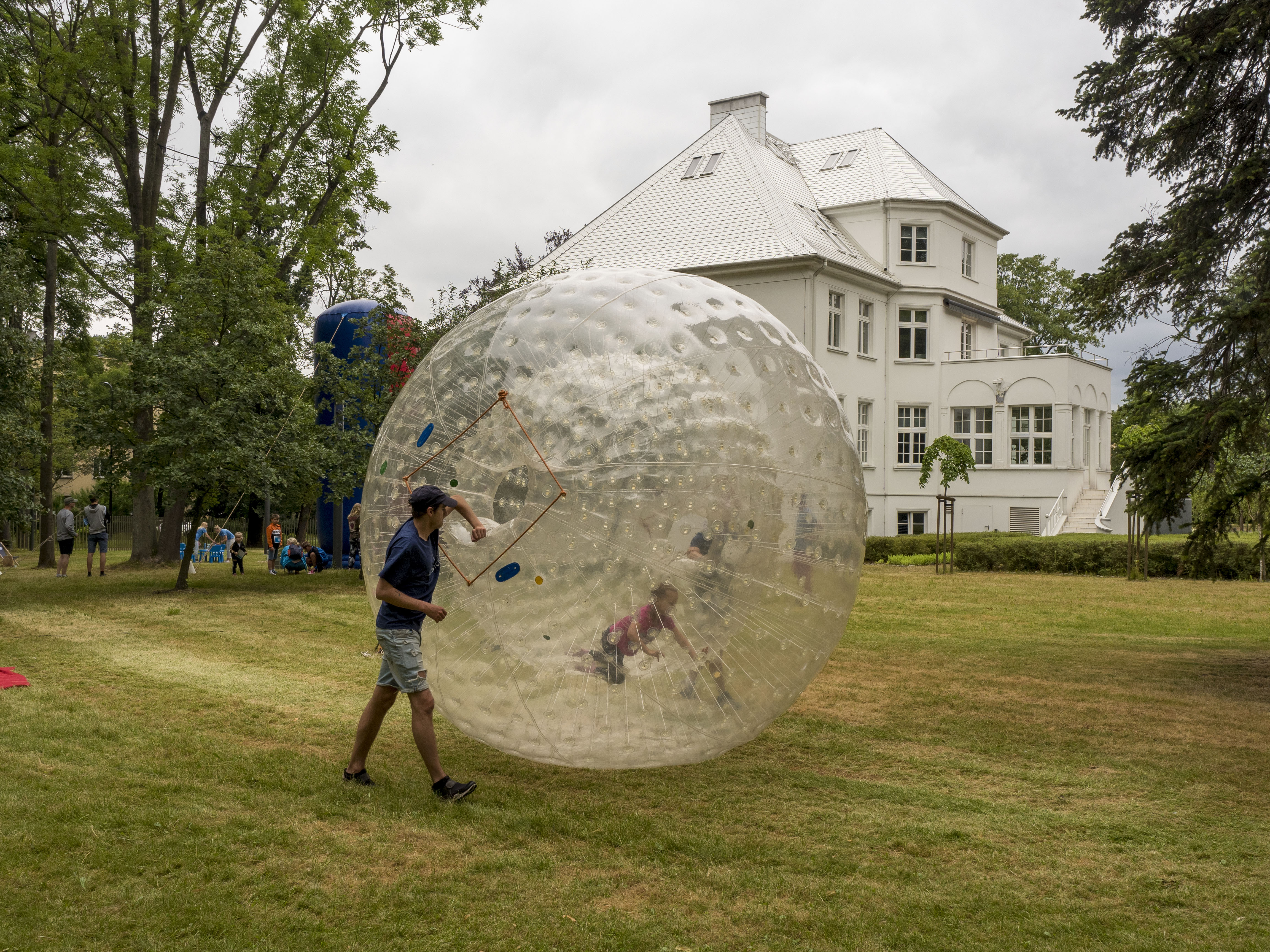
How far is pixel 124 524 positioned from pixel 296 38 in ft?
83.7

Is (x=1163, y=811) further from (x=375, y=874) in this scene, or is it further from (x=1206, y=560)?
(x=1206, y=560)

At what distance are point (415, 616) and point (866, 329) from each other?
98.1ft

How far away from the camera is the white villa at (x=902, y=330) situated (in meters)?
33.0

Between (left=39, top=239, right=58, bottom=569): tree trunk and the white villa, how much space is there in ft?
48.1

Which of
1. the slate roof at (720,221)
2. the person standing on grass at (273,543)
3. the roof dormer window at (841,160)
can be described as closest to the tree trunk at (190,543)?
the person standing on grass at (273,543)

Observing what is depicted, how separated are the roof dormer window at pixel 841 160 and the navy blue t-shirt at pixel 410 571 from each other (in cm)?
3425

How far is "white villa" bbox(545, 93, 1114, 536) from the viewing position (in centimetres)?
3297

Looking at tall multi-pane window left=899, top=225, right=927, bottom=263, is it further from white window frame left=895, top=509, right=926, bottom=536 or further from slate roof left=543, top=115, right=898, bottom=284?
white window frame left=895, top=509, right=926, bottom=536

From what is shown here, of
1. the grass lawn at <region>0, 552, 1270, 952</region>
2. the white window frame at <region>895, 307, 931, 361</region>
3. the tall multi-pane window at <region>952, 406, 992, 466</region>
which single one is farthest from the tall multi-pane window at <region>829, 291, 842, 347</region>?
the grass lawn at <region>0, 552, 1270, 952</region>

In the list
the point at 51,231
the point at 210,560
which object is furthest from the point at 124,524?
the point at 51,231

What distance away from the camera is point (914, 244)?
1372 inches

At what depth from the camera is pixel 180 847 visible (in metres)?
5.09

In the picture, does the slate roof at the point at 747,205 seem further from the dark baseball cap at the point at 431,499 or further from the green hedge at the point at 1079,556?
the dark baseball cap at the point at 431,499

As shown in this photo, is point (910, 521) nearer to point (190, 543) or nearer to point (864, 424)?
point (864, 424)
